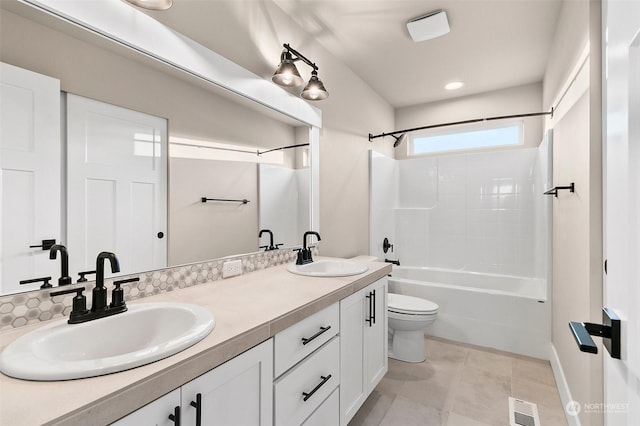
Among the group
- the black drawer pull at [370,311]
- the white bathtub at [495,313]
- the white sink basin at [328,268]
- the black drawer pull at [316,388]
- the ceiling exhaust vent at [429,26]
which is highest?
the ceiling exhaust vent at [429,26]

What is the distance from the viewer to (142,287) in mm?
1229

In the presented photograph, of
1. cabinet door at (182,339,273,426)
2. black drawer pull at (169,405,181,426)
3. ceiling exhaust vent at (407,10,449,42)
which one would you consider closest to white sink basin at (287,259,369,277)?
cabinet door at (182,339,273,426)

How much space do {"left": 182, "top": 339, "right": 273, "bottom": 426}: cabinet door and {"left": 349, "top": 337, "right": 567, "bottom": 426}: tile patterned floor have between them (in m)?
1.11

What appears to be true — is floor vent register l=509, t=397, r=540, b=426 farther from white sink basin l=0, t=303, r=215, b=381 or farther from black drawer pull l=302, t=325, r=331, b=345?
white sink basin l=0, t=303, r=215, b=381

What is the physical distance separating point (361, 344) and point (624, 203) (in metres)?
1.39

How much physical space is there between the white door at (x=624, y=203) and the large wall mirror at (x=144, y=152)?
148cm

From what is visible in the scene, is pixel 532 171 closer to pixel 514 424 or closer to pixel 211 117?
pixel 514 424

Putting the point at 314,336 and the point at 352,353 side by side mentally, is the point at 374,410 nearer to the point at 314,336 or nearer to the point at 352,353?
the point at 352,353

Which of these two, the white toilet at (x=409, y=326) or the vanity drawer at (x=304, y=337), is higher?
the vanity drawer at (x=304, y=337)

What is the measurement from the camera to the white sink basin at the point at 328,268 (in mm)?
1719

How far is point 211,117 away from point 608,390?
1.77 metres

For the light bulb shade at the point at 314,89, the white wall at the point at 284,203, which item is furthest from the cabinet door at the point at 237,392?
the light bulb shade at the point at 314,89

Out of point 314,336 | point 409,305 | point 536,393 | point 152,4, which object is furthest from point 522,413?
point 152,4

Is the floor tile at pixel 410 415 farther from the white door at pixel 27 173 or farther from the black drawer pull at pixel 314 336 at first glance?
the white door at pixel 27 173
